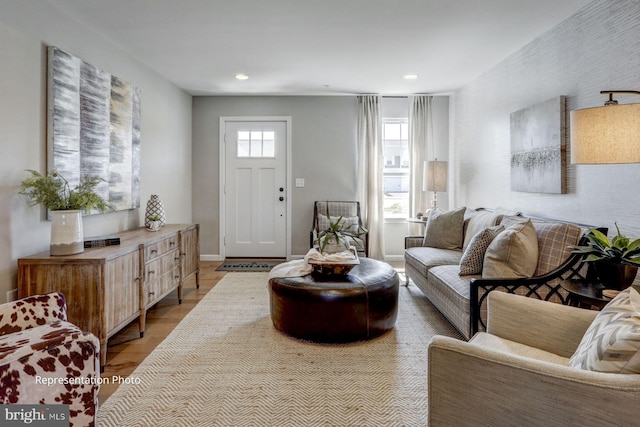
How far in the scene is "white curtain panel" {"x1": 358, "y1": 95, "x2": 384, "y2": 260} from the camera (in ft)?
17.7

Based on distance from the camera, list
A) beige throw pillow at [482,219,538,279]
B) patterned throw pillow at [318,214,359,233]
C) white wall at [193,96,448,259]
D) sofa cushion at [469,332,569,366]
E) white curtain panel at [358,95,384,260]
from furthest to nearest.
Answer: white wall at [193,96,448,259] → white curtain panel at [358,95,384,260] → patterned throw pillow at [318,214,359,233] → beige throw pillow at [482,219,538,279] → sofa cushion at [469,332,569,366]

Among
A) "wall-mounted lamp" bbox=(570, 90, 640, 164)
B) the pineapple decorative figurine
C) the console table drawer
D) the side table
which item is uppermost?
"wall-mounted lamp" bbox=(570, 90, 640, 164)

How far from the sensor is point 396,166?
5.55 meters

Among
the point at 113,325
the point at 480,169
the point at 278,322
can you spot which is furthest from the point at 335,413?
the point at 480,169

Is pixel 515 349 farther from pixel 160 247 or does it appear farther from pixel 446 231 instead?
pixel 160 247

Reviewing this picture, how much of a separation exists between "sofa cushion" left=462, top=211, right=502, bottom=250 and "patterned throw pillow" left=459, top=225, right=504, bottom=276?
49cm

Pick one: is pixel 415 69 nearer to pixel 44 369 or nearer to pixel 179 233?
pixel 179 233

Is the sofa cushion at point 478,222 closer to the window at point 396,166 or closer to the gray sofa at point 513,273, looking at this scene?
the gray sofa at point 513,273

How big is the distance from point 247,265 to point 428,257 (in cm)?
271

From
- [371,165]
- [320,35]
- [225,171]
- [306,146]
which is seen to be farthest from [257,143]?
[320,35]

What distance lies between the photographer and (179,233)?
3.60 meters

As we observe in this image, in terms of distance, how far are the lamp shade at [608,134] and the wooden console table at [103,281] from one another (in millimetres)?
2712

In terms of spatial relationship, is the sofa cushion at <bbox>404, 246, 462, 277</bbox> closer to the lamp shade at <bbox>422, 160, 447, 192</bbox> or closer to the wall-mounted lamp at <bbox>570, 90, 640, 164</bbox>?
the lamp shade at <bbox>422, 160, 447, 192</bbox>

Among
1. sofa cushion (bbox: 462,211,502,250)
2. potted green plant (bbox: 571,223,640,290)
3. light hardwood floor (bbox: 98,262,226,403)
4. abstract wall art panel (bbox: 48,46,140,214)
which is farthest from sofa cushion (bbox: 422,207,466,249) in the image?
abstract wall art panel (bbox: 48,46,140,214)
